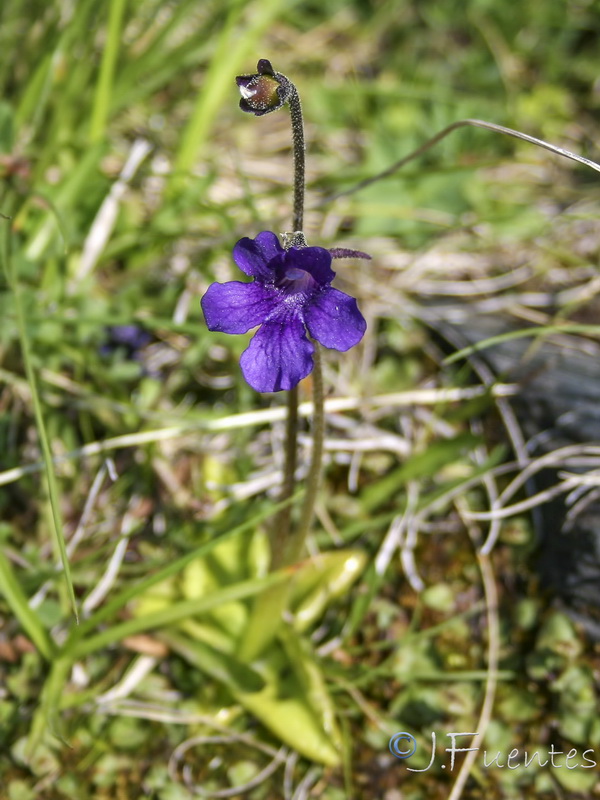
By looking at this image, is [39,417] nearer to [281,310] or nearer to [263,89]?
[281,310]

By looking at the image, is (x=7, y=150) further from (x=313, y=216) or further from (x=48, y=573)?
(x=48, y=573)

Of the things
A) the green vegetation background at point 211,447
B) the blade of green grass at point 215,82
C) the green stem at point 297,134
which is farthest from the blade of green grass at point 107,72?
the green stem at point 297,134

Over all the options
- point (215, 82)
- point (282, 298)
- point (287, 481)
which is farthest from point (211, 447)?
point (215, 82)

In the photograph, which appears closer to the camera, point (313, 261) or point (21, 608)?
point (313, 261)

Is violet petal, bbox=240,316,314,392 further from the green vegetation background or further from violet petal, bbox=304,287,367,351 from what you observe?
the green vegetation background

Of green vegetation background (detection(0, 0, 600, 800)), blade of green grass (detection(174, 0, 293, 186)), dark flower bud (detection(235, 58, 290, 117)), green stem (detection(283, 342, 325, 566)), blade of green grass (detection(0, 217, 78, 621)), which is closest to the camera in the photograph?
dark flower bud (detection(235, 58, 290, 117))

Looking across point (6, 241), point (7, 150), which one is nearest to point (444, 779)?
point (6, 241)

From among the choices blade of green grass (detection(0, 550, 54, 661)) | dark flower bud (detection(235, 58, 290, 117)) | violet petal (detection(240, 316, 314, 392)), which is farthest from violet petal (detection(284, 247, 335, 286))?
blade of green grass (detection(0, 550, 54, 661))
